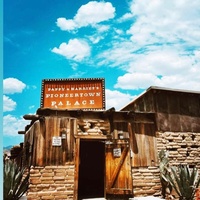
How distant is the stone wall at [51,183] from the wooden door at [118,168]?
1.43m

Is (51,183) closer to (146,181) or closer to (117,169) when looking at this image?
(117,169)

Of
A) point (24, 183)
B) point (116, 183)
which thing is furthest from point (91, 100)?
point (24, 183)

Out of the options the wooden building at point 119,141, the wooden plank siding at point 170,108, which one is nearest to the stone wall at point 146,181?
the wooden building at point 119,141

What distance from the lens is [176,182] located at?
27.6ft

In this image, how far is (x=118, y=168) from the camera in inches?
350

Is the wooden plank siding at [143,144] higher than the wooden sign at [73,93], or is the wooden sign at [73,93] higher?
the wooden sign at [73,93]

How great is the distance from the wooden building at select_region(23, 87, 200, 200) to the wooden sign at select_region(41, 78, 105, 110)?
2.23 meters

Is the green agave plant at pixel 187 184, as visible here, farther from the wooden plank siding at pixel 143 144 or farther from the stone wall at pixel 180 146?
the stone wall at pixel 180 146

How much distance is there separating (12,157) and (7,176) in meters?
8.86

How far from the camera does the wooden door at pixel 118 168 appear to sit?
8680 mm

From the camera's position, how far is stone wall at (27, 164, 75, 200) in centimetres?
819

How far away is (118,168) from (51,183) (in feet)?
8.29

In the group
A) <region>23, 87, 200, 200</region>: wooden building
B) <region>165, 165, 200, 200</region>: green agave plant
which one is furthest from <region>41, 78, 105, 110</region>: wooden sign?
<region>165, 165, 200, 200</region>: green agave plant

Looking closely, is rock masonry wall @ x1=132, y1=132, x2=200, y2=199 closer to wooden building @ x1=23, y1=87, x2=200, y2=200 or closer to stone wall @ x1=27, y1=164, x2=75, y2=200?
wooden building @ x1=23, y1=87, x2=200, y2=200
